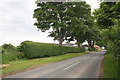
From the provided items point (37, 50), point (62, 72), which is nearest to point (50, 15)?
point (37, 50)

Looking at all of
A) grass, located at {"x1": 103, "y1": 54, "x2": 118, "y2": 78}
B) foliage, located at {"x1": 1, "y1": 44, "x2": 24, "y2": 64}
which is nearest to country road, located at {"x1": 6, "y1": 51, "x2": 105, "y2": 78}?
grass, located at {"x1": 103, "y1": 54, "x2": 118, "y2": 78}

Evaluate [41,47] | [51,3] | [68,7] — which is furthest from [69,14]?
[41,47]

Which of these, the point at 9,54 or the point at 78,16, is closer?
the point at 9,54

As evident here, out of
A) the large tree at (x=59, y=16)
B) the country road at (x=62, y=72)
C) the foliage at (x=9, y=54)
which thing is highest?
the large tree at (x=59, y=16)

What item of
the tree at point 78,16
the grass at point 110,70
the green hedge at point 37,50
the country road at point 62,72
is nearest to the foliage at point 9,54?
the green hedge at point 37,50

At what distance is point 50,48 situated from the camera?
33312mm

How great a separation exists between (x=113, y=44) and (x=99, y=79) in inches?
109

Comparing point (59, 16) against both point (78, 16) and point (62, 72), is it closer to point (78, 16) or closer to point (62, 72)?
point (78, 16)

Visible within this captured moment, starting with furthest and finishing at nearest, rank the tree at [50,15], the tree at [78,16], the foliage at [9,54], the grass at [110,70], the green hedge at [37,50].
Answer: the tree at [78,16] < the tree at [50,15] < the green hedge at [37,50] < the foliage at [9,54] < the grass at [110,70]

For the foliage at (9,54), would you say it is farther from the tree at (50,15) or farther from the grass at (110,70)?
the tree at (50,15)

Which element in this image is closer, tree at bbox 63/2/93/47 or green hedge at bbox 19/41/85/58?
green hedge at bbox 19/41/85/58

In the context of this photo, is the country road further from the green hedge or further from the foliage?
the green hedge

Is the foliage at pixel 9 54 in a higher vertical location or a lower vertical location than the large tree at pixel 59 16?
lower

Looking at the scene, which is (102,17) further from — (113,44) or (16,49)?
(16,49)
